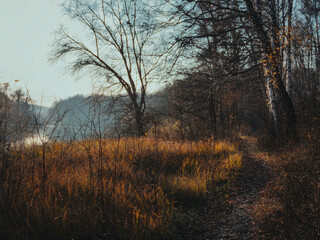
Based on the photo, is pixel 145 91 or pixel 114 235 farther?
pixel 145 91

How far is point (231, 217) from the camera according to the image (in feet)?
11.1

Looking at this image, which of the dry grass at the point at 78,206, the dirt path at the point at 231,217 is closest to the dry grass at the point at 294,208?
the dirt path at the point at 231,217

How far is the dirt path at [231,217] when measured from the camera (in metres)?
2.91

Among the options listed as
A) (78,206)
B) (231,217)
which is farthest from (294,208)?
(78,206)

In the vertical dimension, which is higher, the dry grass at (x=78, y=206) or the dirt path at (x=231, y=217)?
the dry grass at (x=78, y=206)

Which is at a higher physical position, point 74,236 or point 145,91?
point 145,91

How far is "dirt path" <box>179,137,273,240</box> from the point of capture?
2.91 meters

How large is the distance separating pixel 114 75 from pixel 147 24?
332 inches

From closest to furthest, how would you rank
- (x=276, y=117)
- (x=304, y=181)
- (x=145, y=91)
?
(x=304, y=181)
(x=276, y=117)
(x=145, y=91)

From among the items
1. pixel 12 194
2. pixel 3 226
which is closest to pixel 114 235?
pixel 3 226

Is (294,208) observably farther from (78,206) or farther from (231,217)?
(78,206)

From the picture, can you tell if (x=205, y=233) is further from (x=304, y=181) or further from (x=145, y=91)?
(x=145, y=91)

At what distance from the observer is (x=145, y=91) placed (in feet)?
46.9

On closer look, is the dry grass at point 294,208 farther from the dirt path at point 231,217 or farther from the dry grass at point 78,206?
the dry grass at point 78,206
